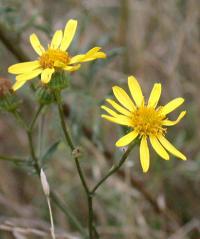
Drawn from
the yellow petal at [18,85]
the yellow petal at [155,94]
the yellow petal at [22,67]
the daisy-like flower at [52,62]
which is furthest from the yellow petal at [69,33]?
the yellow petal at [155,94]

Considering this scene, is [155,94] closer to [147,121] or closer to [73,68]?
[147,121]

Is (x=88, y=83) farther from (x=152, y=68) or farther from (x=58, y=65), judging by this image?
(x=152, y=68)

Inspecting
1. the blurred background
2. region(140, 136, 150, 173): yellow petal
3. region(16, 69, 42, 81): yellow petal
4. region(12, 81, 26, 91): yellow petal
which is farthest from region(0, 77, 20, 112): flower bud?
the blurred background

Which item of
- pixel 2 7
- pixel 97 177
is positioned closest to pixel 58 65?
pixel 2 7

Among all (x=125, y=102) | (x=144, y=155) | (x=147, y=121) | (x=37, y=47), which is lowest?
(x=144, y=155)

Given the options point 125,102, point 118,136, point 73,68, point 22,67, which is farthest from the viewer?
point 118,136

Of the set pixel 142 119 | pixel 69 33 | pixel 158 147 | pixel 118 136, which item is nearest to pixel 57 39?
pixel 69 33

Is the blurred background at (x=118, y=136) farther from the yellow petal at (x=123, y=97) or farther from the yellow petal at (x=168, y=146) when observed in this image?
the yellow petal at (x=168, y=146)

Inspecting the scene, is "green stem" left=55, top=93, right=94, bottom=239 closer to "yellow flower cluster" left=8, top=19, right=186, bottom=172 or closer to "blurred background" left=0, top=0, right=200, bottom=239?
"yellow flower cluster" left=8, top=19, right=186, bottom=172
